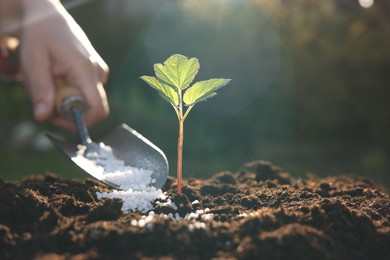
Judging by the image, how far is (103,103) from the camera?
2848 mm

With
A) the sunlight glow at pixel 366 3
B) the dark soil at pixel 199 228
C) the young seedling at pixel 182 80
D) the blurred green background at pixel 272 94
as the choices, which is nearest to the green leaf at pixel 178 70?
the young seedling at pixel 182 80

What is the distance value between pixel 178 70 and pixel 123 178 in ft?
2.33

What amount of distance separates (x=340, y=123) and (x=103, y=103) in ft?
13.8

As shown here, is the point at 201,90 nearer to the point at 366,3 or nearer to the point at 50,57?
the point at 50,57

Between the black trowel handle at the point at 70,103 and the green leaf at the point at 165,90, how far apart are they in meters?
0.66

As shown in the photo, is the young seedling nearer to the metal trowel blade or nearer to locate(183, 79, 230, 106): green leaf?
locate(183, 79, 230, 106): green leaf

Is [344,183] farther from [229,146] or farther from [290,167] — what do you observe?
[229,146]

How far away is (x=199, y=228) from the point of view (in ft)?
5.74

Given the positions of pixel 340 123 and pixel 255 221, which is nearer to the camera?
pixel 255 221

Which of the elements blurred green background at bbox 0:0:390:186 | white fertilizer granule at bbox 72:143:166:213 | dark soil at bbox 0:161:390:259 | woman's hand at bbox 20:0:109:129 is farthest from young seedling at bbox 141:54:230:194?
blurred green background at bbox 0:0:390:186

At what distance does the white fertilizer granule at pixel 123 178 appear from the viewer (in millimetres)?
2227

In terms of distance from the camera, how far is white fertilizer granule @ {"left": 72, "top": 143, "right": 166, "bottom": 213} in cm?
223

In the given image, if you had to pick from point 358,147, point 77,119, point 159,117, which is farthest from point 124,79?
point 77,119

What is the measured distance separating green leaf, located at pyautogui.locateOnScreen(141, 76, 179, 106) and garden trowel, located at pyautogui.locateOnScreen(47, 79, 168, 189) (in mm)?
481
